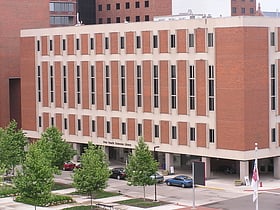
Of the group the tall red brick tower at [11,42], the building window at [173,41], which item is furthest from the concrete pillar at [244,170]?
the tall red brick tower at [11,42]

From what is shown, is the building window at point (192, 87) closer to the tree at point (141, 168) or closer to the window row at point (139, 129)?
the window row at point (139, 129)

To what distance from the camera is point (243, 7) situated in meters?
166

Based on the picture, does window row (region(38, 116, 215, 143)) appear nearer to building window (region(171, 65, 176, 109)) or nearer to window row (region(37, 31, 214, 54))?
building window (region(171, 65, 176, 109))

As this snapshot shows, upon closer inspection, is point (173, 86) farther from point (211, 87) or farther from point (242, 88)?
point (242, 88)

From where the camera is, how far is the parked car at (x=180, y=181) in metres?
74.0

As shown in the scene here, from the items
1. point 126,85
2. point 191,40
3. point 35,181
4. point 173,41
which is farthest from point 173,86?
point 35,181

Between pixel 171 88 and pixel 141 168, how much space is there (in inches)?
686

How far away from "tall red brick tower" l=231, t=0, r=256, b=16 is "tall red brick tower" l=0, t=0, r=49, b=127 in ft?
196

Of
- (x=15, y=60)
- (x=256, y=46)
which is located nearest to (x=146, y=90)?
(x=256, y=46)

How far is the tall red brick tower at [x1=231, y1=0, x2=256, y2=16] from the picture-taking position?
163 meters

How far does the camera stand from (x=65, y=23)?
425 feet

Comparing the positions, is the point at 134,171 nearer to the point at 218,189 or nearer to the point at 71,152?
the point at 218,189

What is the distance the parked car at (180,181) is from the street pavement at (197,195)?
64 centimetres

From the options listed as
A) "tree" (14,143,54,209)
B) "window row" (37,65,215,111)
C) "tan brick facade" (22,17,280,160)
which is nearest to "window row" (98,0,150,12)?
"tan brick facade" (22,17,280,160)
